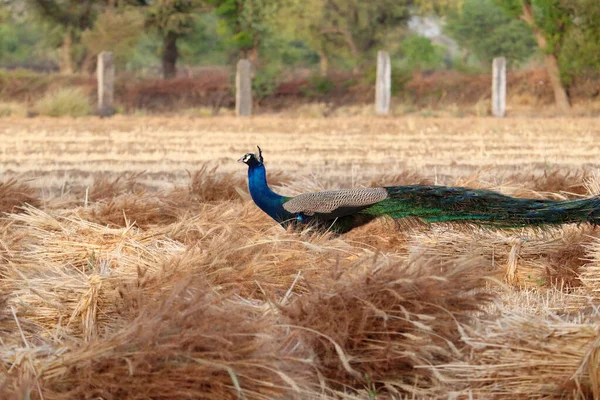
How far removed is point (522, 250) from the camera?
5.36 m

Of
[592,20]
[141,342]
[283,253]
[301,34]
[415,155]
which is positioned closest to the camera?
[141,342]

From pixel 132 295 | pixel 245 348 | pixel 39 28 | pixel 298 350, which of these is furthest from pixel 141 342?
pixel 39 28

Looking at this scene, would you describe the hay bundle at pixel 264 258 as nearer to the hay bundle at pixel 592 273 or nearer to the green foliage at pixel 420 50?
the hay bundle at pixel 592 273

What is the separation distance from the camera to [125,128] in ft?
55.8

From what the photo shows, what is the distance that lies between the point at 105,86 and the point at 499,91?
9.19 m

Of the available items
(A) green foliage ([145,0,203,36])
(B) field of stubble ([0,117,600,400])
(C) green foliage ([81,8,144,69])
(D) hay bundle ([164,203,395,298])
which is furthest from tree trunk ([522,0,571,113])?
(D) hay bundle ([164,203,395,298])

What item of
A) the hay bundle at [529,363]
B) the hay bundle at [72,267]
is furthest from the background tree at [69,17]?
the hay bundle at [529,363]

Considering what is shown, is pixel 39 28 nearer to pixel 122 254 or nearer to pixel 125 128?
pixel 125 128

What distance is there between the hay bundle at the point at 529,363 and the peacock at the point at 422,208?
180 centimetres

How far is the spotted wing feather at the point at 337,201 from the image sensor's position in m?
5.27

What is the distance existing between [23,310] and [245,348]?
1.45 m

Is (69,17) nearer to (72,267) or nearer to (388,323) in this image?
(72,267)

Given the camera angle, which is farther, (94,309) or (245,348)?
(94,309)

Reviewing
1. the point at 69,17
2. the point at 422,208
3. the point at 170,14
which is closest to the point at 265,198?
the point at 422,208
